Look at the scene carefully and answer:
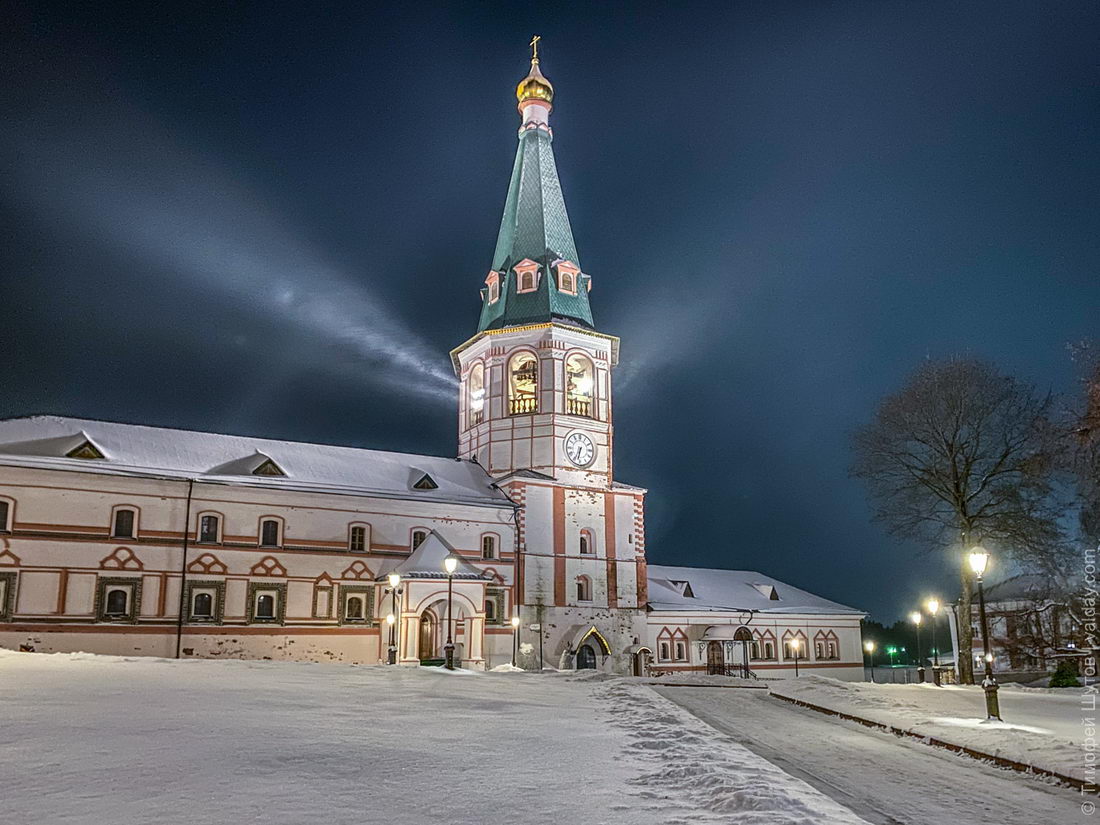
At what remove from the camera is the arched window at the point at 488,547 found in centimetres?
4194

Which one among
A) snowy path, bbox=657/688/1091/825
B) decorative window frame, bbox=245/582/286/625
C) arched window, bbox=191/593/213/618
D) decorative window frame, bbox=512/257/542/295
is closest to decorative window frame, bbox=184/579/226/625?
arched window, bbox=191/593/213/618

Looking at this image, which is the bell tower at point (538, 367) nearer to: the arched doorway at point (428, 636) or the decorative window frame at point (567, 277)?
the decorative window frame at point (567, 277)

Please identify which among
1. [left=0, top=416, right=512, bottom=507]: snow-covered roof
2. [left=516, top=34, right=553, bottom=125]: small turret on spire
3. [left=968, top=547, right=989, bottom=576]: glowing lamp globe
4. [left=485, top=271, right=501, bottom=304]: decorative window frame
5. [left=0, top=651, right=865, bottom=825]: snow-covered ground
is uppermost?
[left=516, top=34, right=553, bottom=125]: small turret on spire

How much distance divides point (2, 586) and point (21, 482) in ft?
12.2

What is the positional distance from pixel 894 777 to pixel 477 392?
122 feet

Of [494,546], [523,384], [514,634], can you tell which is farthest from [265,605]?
[523,384]

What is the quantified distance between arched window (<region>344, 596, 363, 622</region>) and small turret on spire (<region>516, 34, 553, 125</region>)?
28.1m

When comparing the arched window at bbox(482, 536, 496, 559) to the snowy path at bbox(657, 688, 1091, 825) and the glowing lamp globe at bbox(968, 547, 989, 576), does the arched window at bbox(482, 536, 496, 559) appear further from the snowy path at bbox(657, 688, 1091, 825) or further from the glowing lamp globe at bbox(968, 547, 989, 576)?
the glowing lamp globe at bbox(968, 547, 989, 576)

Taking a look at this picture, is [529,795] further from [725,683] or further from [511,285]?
[511,285]

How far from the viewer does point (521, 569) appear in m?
42.8

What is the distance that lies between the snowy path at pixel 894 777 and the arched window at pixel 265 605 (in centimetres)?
2483

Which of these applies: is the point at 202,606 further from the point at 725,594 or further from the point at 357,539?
the point at 725,594

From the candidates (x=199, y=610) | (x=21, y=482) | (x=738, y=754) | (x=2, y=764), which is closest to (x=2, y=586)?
(x=21, y=482)

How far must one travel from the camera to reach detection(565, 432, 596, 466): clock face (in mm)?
44625
